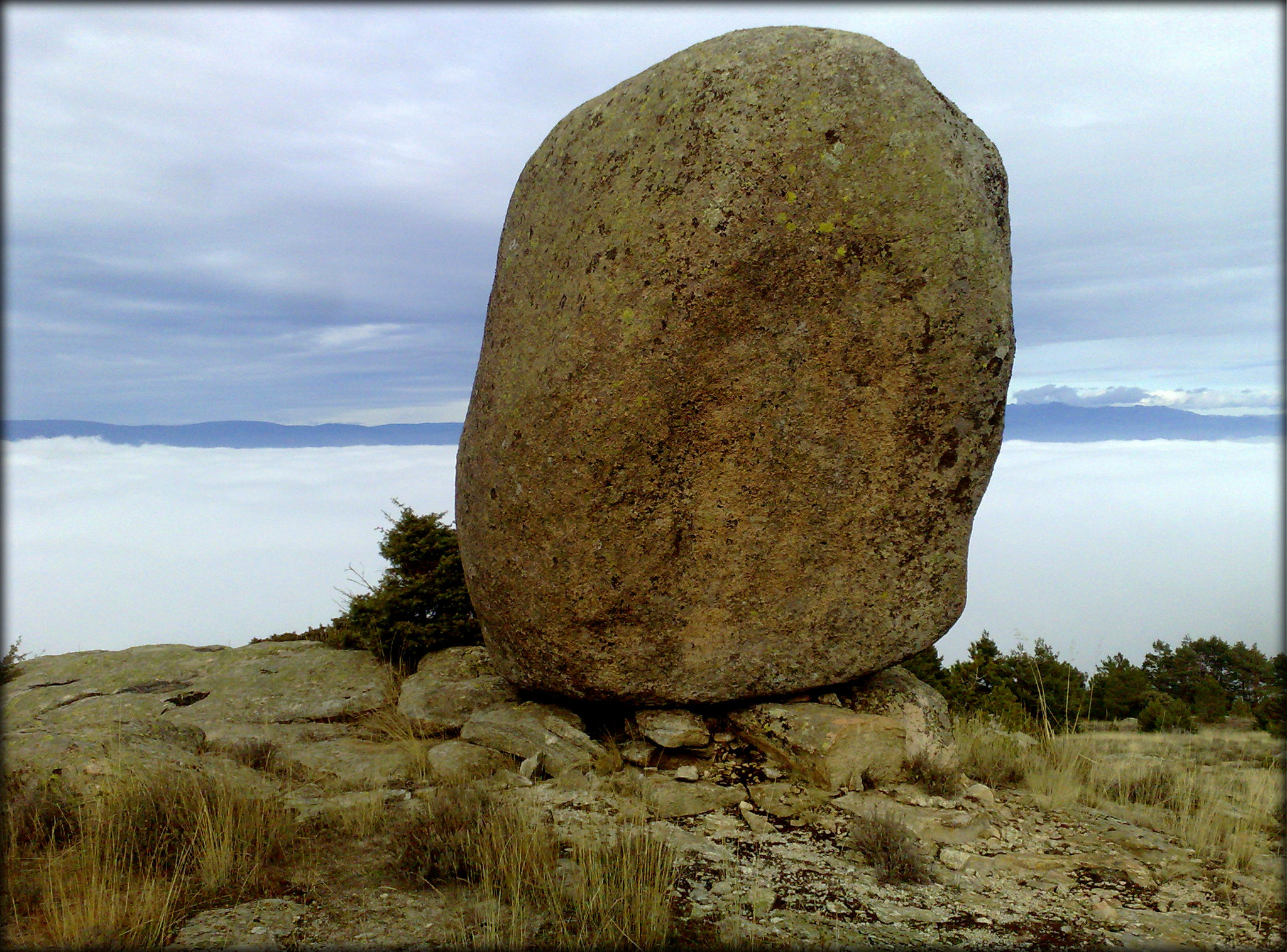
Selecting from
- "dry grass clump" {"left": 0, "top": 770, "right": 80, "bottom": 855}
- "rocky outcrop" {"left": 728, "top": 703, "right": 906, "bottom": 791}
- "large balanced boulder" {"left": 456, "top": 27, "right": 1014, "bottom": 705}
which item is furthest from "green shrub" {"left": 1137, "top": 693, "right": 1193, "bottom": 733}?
"dry grass clump" {"left": 0, "top": 770, "right": 80, "bottom": 855}

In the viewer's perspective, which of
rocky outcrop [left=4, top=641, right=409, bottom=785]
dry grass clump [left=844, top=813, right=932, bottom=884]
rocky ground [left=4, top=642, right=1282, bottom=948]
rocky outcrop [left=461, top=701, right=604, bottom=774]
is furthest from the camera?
rocky outcrop [left=461, top=701, right=604, bottom=774]

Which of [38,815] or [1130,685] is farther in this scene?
[1130,685]

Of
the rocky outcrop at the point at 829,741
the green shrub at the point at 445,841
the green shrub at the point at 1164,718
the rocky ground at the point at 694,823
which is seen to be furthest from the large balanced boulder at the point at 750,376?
the green shrub at the point at 1164,718

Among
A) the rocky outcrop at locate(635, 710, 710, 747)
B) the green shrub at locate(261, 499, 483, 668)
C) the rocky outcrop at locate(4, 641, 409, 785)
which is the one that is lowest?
the rocky outcrop at locate(4, 641, 409, 785)

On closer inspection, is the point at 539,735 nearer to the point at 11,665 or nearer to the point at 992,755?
the point at 992,755

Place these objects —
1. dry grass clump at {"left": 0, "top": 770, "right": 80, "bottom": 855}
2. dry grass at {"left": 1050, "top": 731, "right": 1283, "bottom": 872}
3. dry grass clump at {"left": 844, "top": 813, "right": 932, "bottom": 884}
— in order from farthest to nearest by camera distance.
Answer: dry grass at {"left": 1050, "top": 731, "right": 1283, "bottom": 872} → dry grass clump at {"left": 0, "top": 770, "right": 80, "bottom": 855} → dry grass clump at {"left": 844, "top": 813, "right": 932, "bottom": 884}

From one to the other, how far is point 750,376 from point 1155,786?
13.7ft

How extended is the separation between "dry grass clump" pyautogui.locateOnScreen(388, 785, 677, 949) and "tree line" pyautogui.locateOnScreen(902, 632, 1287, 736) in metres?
5.25

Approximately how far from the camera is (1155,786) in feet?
20.4

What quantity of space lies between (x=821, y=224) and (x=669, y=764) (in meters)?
3.69

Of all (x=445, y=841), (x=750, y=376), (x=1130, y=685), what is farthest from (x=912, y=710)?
(x=1130, y=685)

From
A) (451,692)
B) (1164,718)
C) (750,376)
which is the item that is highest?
(750,376)

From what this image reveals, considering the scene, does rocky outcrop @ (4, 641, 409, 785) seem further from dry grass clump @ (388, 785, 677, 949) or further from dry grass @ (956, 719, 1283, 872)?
dry grass @ (956, 719, 1283, 872)

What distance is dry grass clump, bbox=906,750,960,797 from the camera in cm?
560
